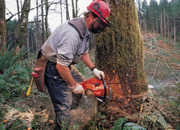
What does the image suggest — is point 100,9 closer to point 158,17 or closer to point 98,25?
point 98,25

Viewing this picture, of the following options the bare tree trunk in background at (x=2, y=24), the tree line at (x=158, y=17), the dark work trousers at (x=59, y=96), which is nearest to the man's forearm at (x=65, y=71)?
the dark work trousers at (x=59, y=96)

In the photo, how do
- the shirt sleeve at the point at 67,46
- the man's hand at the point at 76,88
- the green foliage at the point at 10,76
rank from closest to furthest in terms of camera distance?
the shirt sleeve at the point at 67,46 < the man's hand at the point at 76,88 < the green foliage at the point at 10,76

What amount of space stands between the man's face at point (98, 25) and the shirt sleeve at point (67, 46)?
41 centimetres

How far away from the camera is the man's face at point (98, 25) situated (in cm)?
210

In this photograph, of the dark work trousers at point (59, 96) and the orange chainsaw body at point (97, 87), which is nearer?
the orange chainsaw body at point (97, 87)

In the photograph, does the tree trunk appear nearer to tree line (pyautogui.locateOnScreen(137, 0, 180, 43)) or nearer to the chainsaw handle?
the chainsaw handle

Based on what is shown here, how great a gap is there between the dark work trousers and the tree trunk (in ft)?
2.48

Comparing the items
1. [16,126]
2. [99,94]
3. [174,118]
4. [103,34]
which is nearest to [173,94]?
[174,118]

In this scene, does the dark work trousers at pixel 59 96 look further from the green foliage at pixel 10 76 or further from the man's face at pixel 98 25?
the green foliage at pixel 10 76

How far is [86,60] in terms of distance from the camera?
2.68 m

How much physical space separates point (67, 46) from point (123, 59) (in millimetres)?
974

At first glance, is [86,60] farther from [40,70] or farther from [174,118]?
[174,118]

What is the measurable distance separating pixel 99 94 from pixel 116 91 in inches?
12.7

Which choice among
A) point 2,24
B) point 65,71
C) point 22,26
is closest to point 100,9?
point 65,71
